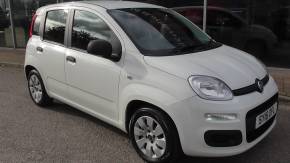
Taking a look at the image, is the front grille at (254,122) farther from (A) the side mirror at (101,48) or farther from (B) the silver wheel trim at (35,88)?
(B) the silver wheel trim at (35,88)

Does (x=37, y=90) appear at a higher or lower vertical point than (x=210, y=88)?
lower

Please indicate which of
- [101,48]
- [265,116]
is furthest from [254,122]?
[101,48]

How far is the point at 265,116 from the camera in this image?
3.51 meters

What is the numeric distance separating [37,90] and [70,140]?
158 centimetres

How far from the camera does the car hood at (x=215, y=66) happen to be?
11.0 ft

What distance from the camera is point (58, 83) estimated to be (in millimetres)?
4820

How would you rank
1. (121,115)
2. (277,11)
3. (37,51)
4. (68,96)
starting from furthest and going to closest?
1. (277,11)
2. (37,51)
3. (68,96)
4. (121,115)

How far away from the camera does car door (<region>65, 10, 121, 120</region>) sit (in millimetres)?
3891

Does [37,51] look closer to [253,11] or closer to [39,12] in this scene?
[39,12]

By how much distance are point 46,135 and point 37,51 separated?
4.63ft

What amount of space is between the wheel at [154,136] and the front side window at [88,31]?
0.85 metres

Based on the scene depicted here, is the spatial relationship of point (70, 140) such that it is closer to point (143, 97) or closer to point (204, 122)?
point (143, 97)

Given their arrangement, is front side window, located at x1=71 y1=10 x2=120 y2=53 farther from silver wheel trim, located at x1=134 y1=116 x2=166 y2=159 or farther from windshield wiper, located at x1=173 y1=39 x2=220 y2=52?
silver wheel trim, located at x1=134 y1=116 x2=166 y2=159

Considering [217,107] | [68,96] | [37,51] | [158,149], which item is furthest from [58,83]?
[217,107]
